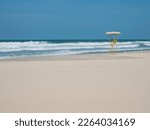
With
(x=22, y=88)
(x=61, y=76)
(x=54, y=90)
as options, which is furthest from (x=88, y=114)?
(x=61, y=76)

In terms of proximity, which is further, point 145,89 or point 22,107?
point 145,89

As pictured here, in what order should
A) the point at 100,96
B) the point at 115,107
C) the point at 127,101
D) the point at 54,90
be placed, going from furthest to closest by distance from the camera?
the point at 54,90
the point at 100,96
the point at 127,101
the point at 115,107

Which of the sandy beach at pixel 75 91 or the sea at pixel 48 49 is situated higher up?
the sandy beach at pixel 75 91

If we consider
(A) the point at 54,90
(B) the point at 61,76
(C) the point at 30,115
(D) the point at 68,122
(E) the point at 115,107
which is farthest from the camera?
(B) the point at 61,76

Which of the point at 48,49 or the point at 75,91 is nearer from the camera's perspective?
the point at 75,91

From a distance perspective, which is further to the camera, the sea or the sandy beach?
the sea

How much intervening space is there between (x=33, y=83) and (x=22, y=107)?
207 centimetres

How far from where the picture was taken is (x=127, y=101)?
6.14 meters

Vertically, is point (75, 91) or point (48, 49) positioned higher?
point (75, 91)

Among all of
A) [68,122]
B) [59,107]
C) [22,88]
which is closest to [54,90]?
[22,88]

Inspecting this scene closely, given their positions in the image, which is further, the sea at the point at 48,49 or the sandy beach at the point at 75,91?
the sea at the point at 48,49

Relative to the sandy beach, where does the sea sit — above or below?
below

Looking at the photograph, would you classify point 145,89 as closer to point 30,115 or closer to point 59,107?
point 59,107

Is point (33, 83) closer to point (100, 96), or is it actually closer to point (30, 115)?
point (100, 96)
